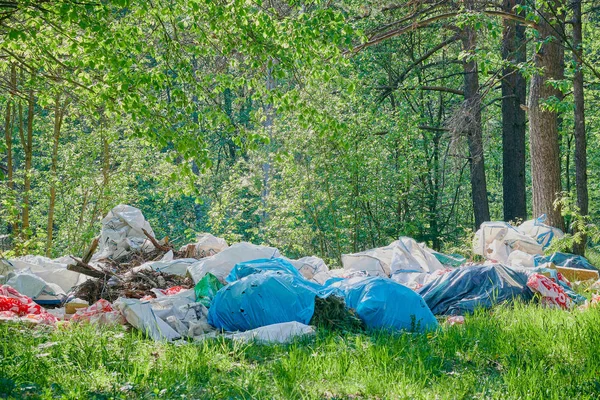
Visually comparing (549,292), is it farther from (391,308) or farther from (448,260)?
(448,260)

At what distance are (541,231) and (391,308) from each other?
18.4 ft

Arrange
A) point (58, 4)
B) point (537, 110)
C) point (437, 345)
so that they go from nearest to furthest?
1. point (437, 345)
2. point (58, 4)
3. point (537, 110)

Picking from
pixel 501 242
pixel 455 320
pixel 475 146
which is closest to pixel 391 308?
pixel 455 320

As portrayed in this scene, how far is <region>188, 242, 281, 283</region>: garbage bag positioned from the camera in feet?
28.1

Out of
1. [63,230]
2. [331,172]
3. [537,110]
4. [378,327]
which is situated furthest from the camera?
[63,230]

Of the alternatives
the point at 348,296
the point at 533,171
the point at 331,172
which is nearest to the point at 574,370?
the point at 348,296

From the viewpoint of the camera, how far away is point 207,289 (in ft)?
23.9

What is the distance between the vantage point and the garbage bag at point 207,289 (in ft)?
23.2

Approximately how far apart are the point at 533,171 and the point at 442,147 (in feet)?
29.3

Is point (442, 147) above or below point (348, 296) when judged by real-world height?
above

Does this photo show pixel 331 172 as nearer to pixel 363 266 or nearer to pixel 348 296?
pixel 363 266

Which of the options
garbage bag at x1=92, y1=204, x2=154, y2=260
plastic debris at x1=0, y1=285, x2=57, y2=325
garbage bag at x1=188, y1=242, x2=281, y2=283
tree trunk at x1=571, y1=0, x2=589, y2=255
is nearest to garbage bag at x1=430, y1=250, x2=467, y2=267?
tree trunk at x1=571, y1=0, x2=589, y2=255

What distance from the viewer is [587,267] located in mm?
9758

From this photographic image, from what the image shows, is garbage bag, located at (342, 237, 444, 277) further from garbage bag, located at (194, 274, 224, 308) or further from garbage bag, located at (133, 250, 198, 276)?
garbage bag, located at (194, 274, 224, 308)
